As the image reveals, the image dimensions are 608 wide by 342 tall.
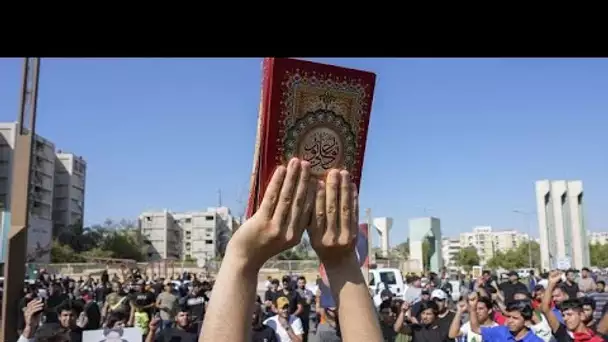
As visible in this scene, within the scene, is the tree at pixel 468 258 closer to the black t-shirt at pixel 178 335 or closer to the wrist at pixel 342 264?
the black t-shirt at pixel 178 335

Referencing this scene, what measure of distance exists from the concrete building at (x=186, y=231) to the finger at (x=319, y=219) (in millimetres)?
124251

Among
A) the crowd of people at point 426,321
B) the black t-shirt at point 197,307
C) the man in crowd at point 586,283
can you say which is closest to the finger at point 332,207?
the crowd of people at point 426,321

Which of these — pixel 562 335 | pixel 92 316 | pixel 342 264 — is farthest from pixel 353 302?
pixel 92 316

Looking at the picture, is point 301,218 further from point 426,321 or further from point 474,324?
point 426,321

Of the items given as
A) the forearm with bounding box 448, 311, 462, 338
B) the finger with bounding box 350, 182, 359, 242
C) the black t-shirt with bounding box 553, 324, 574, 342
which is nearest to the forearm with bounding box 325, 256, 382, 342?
the finger with bounding box 350, 182, 359, 242

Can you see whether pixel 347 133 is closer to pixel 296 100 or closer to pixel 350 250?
pixel 296 100

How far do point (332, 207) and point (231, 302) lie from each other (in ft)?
1.55

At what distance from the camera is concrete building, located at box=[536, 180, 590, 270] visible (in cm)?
5331

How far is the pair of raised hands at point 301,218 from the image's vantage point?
2086mm

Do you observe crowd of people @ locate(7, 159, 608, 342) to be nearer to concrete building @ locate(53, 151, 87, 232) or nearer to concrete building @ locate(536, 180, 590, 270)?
concrete building @ locate(536, 180, 590, 270)

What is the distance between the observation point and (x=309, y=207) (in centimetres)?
217
